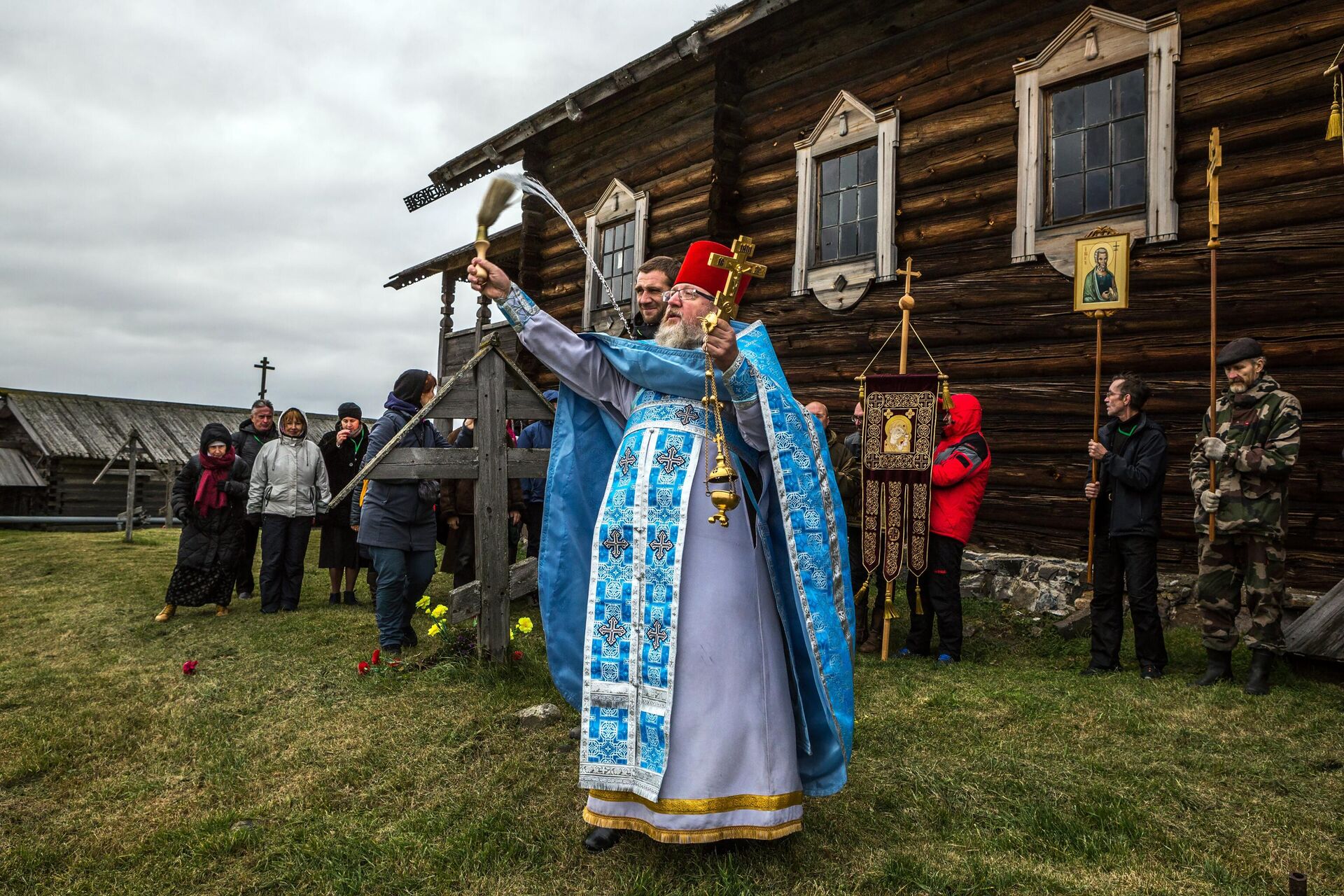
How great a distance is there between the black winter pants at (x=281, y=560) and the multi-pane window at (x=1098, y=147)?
702 centimetres

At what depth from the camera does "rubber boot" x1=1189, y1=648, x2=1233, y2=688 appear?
Answer: 4.72 metres

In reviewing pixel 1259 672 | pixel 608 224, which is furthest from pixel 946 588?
pixel 608 224

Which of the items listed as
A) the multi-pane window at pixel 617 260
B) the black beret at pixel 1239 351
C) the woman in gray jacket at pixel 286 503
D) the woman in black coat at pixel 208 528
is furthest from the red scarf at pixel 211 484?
the black beret at pixel 1239 351

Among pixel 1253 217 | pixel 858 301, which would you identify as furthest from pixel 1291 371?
pixel 858 301

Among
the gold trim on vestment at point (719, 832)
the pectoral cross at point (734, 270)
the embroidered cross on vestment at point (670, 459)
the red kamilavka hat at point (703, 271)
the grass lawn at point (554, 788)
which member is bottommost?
the grass lawn at point (554, 788)

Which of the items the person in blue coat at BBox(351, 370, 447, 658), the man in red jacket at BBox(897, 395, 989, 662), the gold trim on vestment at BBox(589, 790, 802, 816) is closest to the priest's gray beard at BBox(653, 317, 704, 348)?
the gold trim on vestment at BBox(589, 790, 802, 816)

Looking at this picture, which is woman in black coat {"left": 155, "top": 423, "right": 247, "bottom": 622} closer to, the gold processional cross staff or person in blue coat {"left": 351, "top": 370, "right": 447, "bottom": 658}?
person in blue coat {"left": 351, "top": 370, "right": 447, "bottom": 658}

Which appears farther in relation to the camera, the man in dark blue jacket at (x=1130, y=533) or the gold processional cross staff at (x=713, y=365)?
the man in dark blue jacket at (x=1130, y=533)

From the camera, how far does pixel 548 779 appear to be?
339 centimetres

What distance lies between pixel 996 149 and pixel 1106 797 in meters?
5.58

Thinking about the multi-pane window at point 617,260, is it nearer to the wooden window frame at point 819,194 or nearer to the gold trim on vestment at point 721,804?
the wooden window frame at point 819,194

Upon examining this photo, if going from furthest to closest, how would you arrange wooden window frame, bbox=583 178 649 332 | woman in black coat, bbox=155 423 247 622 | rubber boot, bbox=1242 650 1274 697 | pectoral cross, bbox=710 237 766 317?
wooden window frame, bbox=583 178 649 332 < woman in black coat, bbox=155 423 247 622 < rubber boot, bbox=1242 650 1274 697 < pectoral cross, bbox=710 237 766 317

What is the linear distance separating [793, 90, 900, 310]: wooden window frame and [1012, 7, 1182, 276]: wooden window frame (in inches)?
46.4

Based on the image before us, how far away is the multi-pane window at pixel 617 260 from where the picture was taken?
1080 centimetres
